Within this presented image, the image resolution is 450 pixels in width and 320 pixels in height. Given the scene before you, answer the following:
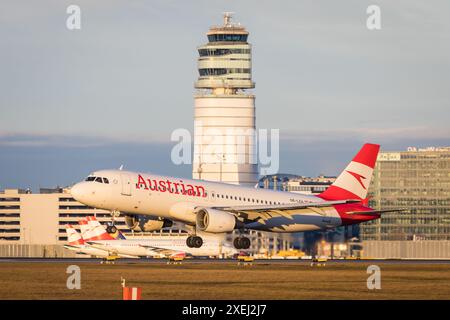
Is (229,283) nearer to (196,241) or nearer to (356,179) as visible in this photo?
(196,241)

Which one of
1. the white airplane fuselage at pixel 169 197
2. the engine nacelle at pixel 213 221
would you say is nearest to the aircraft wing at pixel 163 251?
the white airplane fuselage at pixel 169 197

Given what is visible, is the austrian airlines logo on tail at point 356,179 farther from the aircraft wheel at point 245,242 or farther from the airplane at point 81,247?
Result: the airplane at point 81,247

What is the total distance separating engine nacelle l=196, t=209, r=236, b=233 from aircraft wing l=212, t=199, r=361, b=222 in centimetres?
160

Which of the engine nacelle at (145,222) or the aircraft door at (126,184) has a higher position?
the aircraft door at (126,184)

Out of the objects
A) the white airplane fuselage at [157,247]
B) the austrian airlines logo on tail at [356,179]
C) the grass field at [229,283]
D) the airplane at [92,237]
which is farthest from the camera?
the airplane at [92,237]

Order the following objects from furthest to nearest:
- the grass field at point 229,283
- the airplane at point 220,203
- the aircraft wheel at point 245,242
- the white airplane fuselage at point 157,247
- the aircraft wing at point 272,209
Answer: the white airplane fuselage at point 157,247, the aircraft wheel at point 245,242, the aircraft wing at point 272,209, the airplane at point 220,203, the grass field at point 229,283

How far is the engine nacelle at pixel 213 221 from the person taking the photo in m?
95.3

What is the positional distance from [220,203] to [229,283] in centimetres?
2465

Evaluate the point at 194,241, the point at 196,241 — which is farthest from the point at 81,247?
the point at 196,241

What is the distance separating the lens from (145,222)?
97.8 m

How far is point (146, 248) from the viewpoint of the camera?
153 meters

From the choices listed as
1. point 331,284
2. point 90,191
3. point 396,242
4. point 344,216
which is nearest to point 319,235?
point 344,216

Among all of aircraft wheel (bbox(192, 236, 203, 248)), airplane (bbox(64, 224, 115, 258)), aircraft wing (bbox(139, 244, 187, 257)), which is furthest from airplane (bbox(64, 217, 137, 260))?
aircraft wheel (bbox(192, 236, 203, 248))
